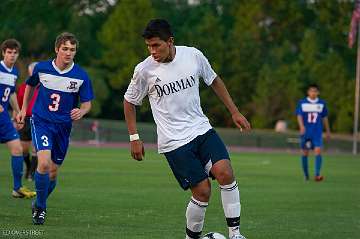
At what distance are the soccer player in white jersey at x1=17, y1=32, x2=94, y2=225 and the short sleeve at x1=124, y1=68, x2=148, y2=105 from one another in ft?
8.10

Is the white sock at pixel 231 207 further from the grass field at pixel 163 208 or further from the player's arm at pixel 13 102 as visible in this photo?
the player's arm at pixel 13 102

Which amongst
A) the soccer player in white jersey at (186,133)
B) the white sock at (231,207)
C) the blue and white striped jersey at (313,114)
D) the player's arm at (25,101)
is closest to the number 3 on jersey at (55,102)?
the player's arm at (25,101)

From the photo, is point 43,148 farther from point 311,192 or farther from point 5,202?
point 311,192

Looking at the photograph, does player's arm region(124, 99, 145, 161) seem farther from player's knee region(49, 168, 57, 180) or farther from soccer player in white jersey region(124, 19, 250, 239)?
player's knee region(49, 168, 57, 180)

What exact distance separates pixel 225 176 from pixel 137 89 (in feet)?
3.95

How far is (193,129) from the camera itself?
384 inches

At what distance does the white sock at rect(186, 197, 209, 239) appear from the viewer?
32.0 feet

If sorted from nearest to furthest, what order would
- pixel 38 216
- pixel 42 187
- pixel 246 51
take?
pixel 38 216 < pixel 42 187 < pixel 246 51

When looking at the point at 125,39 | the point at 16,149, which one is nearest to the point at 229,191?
the point at 16,149

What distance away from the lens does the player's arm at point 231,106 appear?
9823 mm

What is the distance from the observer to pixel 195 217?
9.77 m

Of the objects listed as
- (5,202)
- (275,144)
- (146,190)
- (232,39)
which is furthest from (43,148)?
(232,39)

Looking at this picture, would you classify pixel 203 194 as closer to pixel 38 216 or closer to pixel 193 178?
pixel 193 178

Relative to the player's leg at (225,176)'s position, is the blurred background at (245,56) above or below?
below
